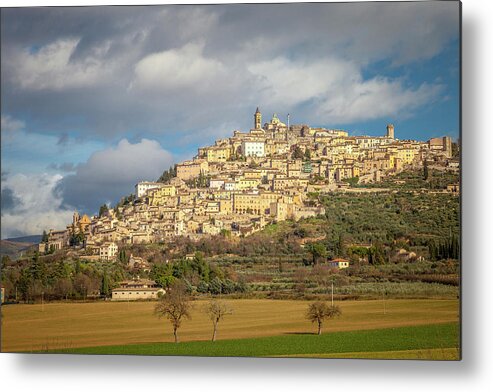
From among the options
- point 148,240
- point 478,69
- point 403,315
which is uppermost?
point 478,69

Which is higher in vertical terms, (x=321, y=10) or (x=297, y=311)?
(x=321, y=10)

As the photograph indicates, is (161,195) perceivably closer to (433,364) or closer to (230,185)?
(230,185)

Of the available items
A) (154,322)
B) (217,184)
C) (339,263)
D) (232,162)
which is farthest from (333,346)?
(217,184)

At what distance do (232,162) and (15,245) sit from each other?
10.4 ft

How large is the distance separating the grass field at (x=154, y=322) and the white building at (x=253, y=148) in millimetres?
2383

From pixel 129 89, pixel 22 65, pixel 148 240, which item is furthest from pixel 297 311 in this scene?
pixel 22 65

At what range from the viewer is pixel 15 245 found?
38.0 feet

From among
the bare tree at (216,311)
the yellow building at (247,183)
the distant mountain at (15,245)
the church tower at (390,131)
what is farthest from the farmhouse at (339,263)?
the distant mountain at (15,245)

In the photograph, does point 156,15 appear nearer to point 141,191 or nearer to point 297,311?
point 141,191

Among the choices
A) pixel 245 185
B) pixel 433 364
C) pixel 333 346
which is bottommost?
pixel 433 364

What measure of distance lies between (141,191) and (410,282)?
390 centimetres

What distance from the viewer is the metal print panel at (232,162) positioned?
10.4 meters

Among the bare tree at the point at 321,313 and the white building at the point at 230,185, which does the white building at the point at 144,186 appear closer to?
the white building at the point at 230,185

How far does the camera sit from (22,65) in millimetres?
11391
